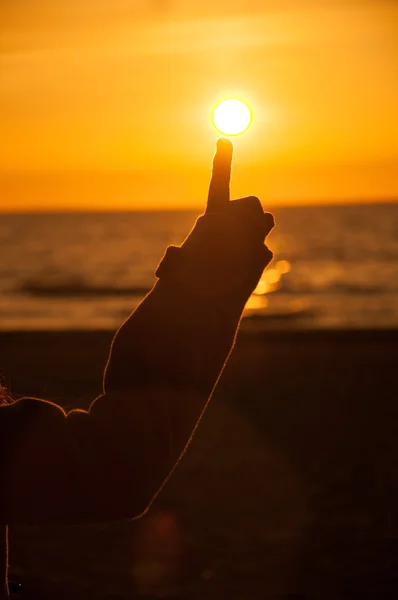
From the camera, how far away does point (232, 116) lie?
5.39ft

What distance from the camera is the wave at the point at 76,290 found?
1634 inches

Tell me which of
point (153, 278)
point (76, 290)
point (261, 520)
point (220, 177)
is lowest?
point (261, 520)

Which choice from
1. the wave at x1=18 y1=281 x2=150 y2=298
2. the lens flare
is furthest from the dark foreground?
the wave at x1=18 y1=281 x2=150 y2=298

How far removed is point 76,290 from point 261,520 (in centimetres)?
3679

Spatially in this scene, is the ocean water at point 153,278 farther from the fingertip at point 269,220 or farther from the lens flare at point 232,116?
the fingertip at point 269,220

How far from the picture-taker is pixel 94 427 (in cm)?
93

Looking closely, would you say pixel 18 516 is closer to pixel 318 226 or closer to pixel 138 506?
pixel 138 506

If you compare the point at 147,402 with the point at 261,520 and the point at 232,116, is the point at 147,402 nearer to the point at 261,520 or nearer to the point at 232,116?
the point at 232,116

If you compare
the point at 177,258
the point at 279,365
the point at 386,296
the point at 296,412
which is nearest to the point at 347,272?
the point at 386,296

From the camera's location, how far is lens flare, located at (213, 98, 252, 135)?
160 cm

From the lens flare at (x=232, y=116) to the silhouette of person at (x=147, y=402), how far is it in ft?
1.77

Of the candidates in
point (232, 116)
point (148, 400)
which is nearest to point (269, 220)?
point (148, 400)

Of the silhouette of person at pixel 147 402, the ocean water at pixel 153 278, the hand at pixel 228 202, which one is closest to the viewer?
the silhouette of person at pixel 147 402

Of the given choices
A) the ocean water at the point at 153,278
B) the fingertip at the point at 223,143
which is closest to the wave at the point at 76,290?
the ocean water at the point at 153,278
